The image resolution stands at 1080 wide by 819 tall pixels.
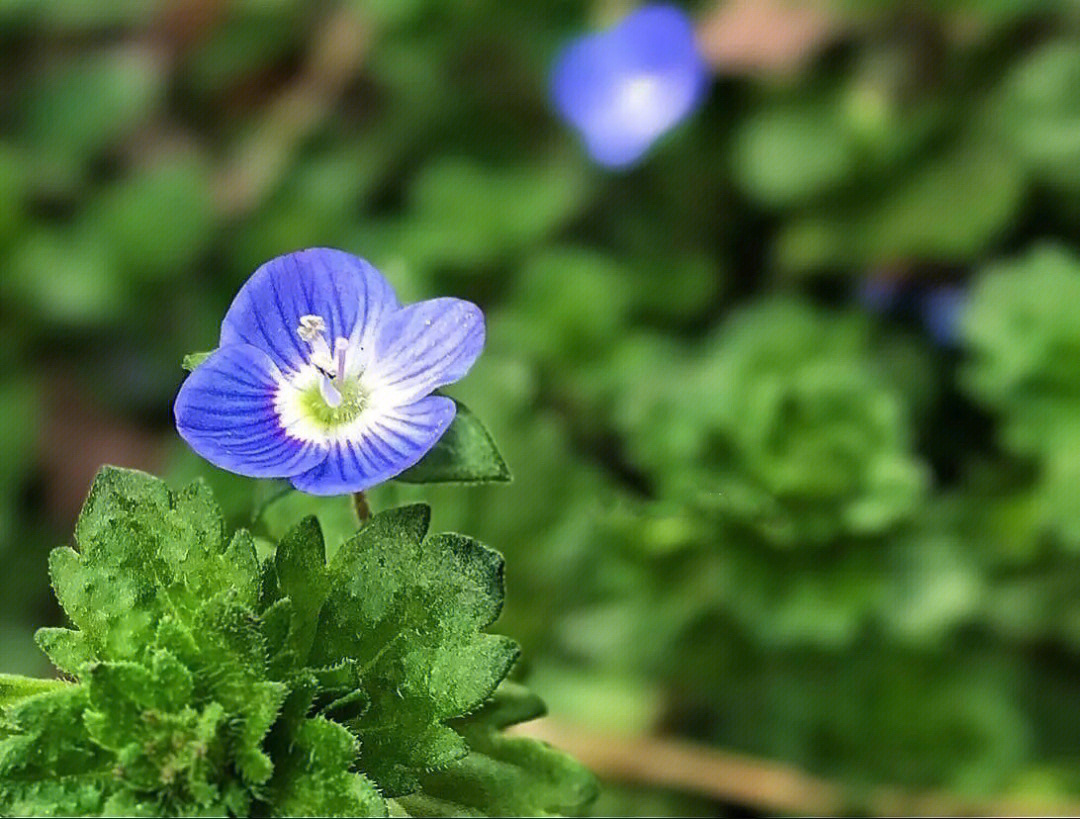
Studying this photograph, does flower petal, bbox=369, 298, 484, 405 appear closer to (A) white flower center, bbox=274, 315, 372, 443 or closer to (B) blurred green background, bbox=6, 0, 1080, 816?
(A) white flower center, bbox=274, 315, 372, 443

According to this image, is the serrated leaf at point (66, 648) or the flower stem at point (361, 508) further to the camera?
the flower stem at point (361, 508)

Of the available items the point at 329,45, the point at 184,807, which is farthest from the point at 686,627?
the point at 329,45

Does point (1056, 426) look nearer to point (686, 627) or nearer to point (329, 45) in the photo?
point (686, 627)

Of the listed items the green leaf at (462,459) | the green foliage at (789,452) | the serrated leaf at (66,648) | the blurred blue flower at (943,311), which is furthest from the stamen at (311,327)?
the blurred blue flower at (943,311)

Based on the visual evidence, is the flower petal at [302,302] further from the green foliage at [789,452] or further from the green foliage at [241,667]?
the green foliage at [789,452]

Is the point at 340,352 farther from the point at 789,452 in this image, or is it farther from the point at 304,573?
the point at 789,452

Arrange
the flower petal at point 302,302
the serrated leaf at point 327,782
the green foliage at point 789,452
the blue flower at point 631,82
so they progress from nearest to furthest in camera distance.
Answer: the serrated leaf at point 327,782 < the flower petal at point 302,302 < the green foliage at point 789,452 < the blue flower at point 631,82
